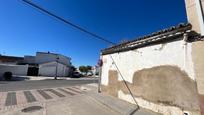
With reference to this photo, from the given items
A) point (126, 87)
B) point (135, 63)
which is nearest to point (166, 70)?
point (135, 63)

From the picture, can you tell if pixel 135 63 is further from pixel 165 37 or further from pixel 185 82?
pixel 185 82

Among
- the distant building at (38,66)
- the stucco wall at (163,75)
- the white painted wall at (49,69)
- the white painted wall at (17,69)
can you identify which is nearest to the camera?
the stucco wall at (163,75)

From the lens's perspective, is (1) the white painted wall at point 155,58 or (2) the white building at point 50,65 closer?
(1) the white painted wall at point 155,58

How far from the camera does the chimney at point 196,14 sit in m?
4.28

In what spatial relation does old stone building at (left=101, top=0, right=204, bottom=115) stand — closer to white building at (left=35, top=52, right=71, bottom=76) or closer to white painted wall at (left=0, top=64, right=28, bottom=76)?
white building at (left=35, top=52, right=71, bottom=76)

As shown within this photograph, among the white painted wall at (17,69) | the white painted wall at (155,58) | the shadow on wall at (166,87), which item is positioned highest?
the white painted wall at (17,69)

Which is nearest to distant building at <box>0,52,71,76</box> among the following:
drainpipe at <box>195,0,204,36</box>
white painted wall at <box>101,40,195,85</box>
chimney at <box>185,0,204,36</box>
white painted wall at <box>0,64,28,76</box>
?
white painted wall at <box>0,64,28,76</box>

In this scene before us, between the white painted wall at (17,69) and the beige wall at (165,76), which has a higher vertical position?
the white painted wall at (17,69)

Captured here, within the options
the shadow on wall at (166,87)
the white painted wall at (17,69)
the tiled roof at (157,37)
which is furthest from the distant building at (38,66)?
the shadow on wall at (166,87)

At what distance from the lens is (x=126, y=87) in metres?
7.55

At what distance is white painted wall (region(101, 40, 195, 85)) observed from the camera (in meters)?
4.57

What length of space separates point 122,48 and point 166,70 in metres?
3.52

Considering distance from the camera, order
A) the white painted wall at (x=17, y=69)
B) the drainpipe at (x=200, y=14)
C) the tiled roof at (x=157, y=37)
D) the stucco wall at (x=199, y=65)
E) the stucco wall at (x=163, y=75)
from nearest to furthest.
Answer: the stucco wall at (x=199, y=65)
the drainpipe at (x=200, y=14)
the stucco wall at (x=163, y=75)
the tiled roof at (x=157, y=37)
the white painted wall at (x=17, y=69)

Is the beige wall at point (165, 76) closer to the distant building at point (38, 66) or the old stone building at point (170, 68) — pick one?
the old stone building at point (170, 68)
